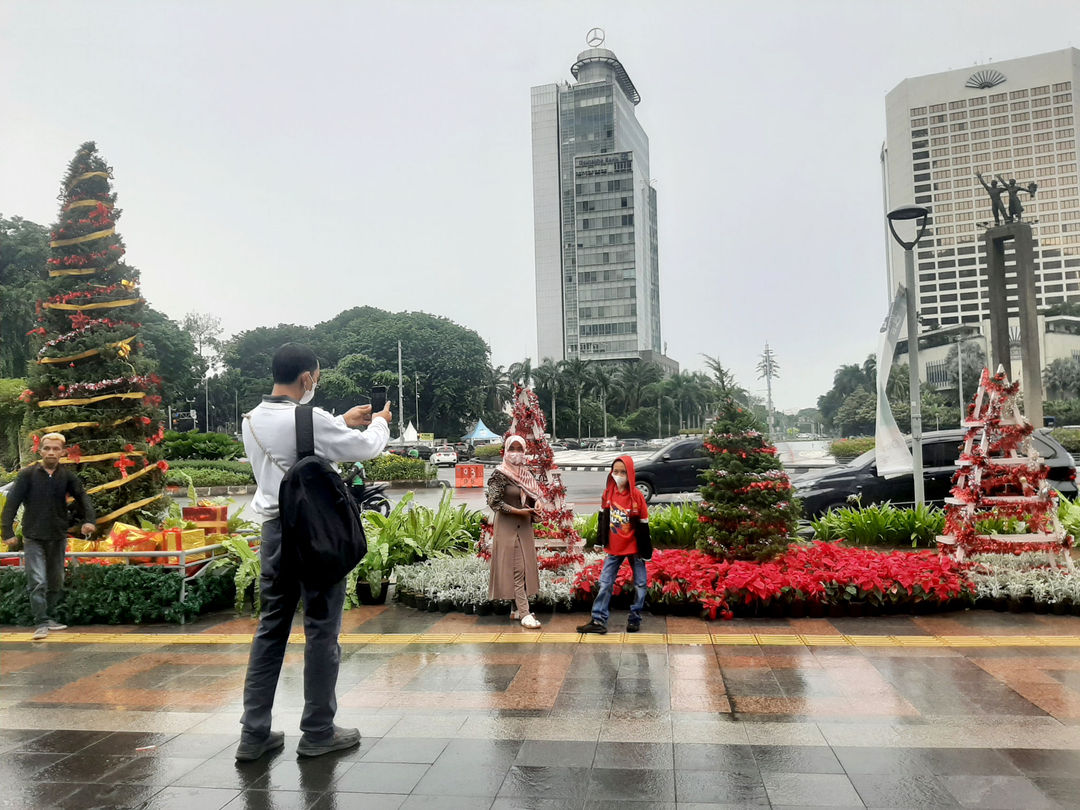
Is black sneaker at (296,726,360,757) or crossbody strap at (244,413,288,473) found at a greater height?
crossbody strap at (244,413,288,473)

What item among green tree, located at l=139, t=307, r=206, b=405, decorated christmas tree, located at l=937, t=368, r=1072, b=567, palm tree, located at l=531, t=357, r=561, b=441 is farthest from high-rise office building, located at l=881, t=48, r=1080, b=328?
decorated christmas tree, located at l=937, t=368, r=1072, b=567

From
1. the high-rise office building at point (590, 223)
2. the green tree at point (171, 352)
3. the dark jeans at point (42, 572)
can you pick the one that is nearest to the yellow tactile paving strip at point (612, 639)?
the dark jeans at point (42, 572)

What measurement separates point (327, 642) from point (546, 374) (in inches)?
3230

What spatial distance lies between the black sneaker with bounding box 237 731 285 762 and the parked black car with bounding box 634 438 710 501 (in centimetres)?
1353

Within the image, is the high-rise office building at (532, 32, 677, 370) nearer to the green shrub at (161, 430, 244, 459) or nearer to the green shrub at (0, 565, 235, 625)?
the green shrub at (161, 430, 244, 459)

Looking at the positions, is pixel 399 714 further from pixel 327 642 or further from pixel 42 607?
pixel 42 607

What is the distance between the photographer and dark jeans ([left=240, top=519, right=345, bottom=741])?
3.48m

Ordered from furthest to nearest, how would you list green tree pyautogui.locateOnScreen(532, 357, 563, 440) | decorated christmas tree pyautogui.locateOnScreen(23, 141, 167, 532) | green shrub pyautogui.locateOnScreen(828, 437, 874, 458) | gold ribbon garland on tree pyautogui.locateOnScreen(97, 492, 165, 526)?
green tree pyautogui.locateOnScreen(532, 357, 563, 440) → green shrub pyautogui.locateOnScreen(828, 437, 874, 458) → decorated christmas tree pyautogui.locateOnScreen(23, 141, 167, 532) → gold ribbon garland on tree pyautogui.locateOnScreen(97, 492, 165, 526)

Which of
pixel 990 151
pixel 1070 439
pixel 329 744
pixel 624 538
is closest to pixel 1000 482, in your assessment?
pixel 624 538

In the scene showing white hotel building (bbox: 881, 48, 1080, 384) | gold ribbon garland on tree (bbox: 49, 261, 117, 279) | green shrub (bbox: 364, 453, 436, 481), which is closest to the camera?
gold ribbon garland on tree (bbox: 49, 261, 117, 279)

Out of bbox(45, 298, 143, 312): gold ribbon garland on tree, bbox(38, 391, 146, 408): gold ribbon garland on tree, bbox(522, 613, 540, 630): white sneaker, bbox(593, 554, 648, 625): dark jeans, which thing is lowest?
bbox(522, 613, 540, 630): white sneaker

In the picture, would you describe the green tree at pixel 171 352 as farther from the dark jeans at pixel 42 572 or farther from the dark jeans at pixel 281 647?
the dark jeans at pixel 281 647

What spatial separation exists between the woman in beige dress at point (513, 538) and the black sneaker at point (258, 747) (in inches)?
110

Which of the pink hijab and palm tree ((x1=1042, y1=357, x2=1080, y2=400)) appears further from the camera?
palm tree ((x1=1042, y1=357, x2=1080, y2=400))
